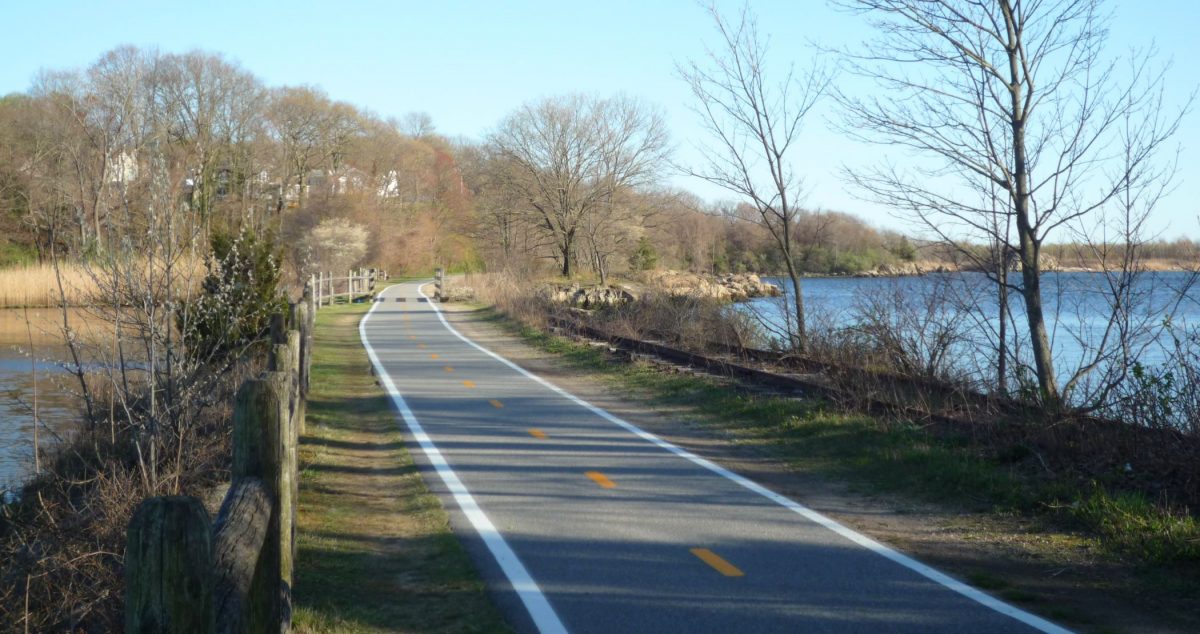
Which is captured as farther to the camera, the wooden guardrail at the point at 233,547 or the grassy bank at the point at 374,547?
the grassy bank at the point at 374,547

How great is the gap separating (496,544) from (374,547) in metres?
0.94

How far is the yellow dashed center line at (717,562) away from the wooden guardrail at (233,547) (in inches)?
108

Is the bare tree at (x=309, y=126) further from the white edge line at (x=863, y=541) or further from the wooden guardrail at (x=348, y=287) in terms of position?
the white edge line at (x=863, y=541)

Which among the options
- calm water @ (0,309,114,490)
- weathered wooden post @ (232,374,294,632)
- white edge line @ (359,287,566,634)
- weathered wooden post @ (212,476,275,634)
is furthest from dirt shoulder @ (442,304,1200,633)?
calm water @ (0,309,114,490)

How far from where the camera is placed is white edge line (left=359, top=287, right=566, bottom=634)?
19.3ft

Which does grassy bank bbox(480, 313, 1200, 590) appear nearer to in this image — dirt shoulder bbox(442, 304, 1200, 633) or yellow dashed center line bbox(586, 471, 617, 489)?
dirt shoulder bbox(442, 304, 1200, 633)

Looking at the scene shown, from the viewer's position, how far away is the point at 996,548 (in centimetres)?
731

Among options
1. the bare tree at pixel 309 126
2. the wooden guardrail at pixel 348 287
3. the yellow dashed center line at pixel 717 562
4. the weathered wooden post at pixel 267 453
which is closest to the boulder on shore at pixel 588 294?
the wooden guardrail at pixel 348 287

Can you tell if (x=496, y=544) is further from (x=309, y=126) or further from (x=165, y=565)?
(x=309, y=126)

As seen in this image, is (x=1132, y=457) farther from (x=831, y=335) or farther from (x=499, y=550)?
(x=831, y=335)

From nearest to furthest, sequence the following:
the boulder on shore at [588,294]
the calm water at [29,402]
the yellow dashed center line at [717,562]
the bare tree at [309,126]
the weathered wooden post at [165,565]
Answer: the weathered wooden post at [165,565] → the yellow dashed center line at [717,562] → the calm water at [29,402] → the boulder on shore at [588,294] → the bare tree at [309,126]

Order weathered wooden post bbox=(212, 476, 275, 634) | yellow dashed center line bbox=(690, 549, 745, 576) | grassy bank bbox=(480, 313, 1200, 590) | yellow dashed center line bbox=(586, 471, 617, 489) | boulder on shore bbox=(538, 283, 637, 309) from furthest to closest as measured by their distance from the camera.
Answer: boulder on shore bbox=(538, 283, 637, 309), yellow dashed center line bbox=(586, 471, 617, 489), grassy bank bbox=(480, 313, 1200, 590), yellow dashed center line bbox=(690, 549, 745, 576), weathered wooden post bbox=(212, 476, 275, 634)

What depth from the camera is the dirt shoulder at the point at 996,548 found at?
233 inches

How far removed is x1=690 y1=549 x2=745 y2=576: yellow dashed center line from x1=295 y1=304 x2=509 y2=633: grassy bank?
157cm
